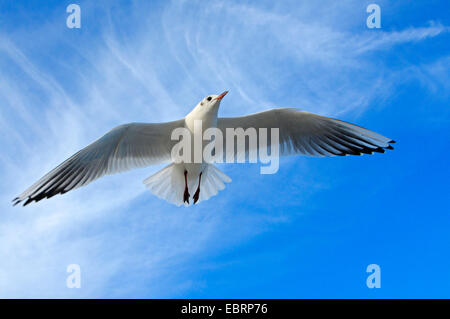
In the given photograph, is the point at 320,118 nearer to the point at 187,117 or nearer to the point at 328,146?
the point at 328,146

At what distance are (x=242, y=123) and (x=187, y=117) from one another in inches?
19.0

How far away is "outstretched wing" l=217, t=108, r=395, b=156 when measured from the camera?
364 centimetres

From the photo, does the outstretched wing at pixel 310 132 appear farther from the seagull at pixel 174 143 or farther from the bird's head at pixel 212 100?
the bird's head at pixel 212 100

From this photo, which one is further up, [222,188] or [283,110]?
[283,110]

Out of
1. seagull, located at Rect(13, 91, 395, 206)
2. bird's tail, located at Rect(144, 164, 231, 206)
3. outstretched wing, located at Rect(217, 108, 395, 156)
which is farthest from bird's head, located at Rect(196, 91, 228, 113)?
bird's tail, located at Rect(144, 164, 231, 206)

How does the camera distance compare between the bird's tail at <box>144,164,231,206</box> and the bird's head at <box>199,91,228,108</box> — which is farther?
the bird's tail at <box>144,164,231,206</box>

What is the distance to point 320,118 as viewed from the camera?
3711 millimetres

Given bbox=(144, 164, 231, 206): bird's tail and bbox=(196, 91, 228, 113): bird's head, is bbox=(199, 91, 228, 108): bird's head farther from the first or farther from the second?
bbox=(144, 164, 231, 206): bird's tail

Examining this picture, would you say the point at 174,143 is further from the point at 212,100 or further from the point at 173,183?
the point at 212,100

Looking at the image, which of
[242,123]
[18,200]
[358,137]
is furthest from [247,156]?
[18,200]

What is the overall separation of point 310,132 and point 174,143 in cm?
118

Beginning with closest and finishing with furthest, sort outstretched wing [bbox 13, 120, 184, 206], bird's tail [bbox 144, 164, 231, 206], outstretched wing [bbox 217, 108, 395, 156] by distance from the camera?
outstretched wing [bbox 13, 120, 184, 206]
outstretched wing [bbox 217, 108, 395, 156]
bird's tail [bbox 144, 164, 231, 206]

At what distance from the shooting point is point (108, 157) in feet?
11.7
